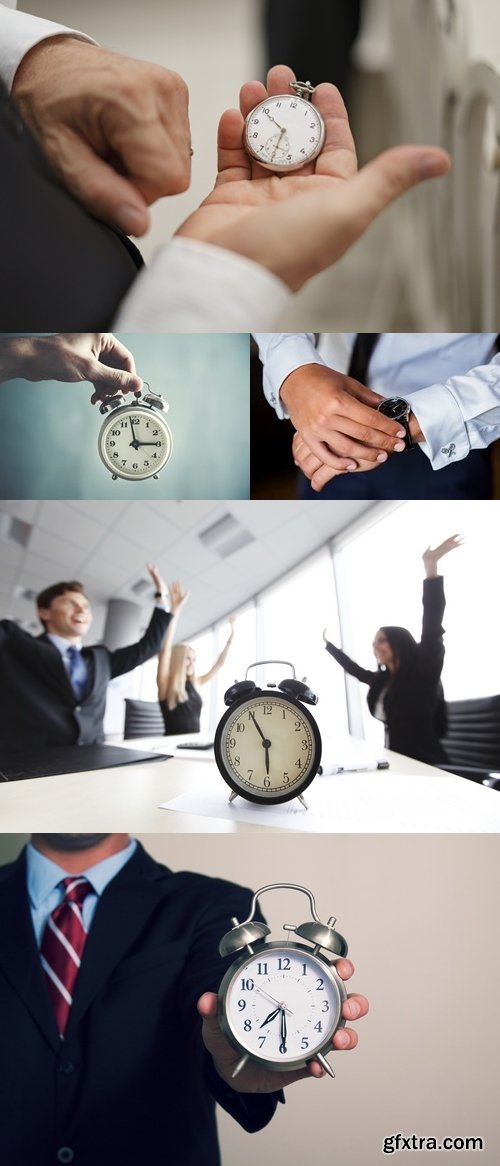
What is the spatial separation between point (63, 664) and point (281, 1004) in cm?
82

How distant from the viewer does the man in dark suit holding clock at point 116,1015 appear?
61.1 inches

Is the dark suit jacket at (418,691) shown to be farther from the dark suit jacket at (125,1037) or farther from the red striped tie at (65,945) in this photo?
the red striped tie at (65,945)

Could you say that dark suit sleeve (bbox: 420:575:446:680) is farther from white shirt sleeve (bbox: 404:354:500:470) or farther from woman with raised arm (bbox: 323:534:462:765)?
white shirt sleeve (bbox: 404:354:500:470)

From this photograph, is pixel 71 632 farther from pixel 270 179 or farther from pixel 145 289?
pixel 270 179

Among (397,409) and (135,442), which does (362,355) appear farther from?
(135,442)

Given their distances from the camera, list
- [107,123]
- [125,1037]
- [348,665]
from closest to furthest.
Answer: [125,1037] < [107,123] < [348,665]

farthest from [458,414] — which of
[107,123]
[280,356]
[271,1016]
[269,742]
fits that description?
[271,1016]

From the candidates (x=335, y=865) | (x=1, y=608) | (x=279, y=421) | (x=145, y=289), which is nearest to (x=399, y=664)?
(x=335, y=865)

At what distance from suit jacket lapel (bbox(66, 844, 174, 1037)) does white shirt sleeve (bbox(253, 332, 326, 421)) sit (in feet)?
3.38

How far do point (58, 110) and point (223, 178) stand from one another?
379 mm

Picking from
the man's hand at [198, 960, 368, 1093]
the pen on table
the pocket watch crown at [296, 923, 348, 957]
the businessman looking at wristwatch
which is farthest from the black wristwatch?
the man's hand at [198, 960, 368, 1093]

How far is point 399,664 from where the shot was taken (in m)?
1.81

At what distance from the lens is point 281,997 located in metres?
A: 1.52

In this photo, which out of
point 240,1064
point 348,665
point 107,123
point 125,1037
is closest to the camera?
point 240,1064
